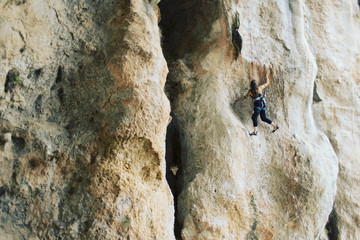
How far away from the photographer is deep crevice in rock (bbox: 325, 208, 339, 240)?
888 centimetres

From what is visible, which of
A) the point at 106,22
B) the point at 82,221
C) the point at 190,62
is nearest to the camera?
the point at 82,221

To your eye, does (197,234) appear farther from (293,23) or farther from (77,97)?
(293,23)

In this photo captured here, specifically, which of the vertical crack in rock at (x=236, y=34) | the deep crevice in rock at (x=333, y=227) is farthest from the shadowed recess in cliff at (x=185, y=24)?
the deep crevice in rock at (x=333, y=227)

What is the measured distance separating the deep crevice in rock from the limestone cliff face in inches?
Result: 0.9

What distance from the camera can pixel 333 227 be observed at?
29.4ft

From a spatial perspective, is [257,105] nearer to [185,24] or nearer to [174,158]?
[174,158]

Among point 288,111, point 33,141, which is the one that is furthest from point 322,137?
point 33,141

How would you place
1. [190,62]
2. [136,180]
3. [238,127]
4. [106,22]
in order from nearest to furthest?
1. [136,180]
2. [106,22]
3. [238,127]
4. [190,62]

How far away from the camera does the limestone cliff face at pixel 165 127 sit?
17.9ft

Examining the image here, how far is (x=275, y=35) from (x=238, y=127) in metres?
2.59

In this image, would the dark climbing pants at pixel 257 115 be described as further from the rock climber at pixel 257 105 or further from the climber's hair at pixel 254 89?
the climber's hair at pixel 254 89

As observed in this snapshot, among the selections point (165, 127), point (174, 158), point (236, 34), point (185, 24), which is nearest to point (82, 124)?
point (165, 127)

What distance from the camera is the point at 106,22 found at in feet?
21.1

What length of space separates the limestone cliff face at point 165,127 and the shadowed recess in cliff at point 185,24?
1.1 inches
